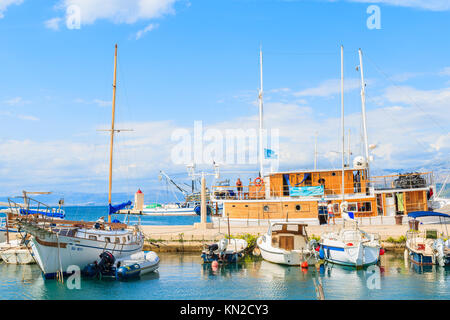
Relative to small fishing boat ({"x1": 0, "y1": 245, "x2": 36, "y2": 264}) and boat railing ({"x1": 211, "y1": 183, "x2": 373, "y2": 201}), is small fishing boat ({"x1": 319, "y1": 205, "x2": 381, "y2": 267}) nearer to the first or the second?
boat railing ({"x1": 211, "y1": 183, "x2": 373, "y2": 201})

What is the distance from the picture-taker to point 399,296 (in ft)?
62.2

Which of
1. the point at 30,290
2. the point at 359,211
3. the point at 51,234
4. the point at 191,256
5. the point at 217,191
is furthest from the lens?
the point at 217,191

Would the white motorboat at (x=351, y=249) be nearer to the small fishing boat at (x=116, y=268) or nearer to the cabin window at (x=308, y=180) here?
the small fishing boat at (x=116, y=268)

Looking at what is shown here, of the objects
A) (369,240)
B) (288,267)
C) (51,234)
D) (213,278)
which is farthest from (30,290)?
(369,240)

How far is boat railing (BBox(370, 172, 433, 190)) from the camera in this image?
39.2 metres

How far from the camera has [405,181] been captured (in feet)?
129

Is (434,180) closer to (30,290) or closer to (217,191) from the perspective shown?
(217,191)

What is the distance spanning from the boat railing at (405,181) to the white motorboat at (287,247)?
1492cm

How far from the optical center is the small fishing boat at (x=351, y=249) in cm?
2508

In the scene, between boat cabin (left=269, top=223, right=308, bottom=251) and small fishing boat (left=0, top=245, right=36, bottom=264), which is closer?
small fishing boat (left=0, top=245, right=36, bottom=264)

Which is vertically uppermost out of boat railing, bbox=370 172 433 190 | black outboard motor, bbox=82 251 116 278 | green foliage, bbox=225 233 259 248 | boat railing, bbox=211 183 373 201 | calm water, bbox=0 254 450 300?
boat railing, bbox=370 172 433 190

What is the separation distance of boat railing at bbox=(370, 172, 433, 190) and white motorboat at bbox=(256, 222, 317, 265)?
1492cm

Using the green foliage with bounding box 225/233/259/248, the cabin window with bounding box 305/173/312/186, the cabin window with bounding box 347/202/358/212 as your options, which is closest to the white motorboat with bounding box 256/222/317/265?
the green foliage with bounding box 225/233/259/248

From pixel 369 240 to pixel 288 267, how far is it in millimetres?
5807
